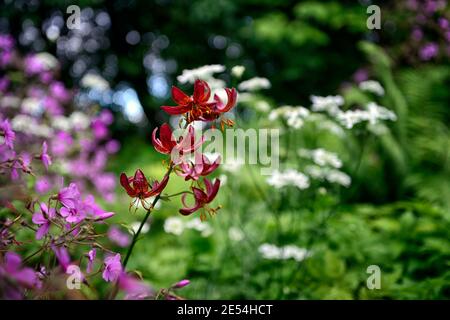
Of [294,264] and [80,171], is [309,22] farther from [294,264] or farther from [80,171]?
[294,264]

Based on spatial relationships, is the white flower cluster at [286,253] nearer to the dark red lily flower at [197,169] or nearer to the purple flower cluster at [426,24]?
the dark red lily flower at [197,169]

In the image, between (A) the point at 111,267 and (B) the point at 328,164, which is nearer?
(A) the point at 111,267

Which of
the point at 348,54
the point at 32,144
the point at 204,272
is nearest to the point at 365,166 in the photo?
the point at 204,272

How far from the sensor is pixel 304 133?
165 inches

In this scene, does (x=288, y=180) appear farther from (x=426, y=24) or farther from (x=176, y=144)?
(x=426, y=24)

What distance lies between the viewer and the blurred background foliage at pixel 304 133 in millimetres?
1996

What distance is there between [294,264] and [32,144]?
1942mm

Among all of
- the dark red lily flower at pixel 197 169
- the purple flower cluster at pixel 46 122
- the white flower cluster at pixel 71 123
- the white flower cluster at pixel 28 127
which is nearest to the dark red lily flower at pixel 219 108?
the dark red lily flower at pixel 197 169

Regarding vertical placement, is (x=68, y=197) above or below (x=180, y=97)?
below

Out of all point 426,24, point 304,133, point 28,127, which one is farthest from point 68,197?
point 426,24

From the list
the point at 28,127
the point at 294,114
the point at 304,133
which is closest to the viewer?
the point at 294,114

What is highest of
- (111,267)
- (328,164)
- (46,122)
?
(46,122)

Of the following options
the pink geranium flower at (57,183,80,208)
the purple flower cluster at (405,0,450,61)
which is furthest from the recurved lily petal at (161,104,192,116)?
the purple flower cluster at (405,0,450,61)
